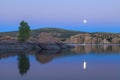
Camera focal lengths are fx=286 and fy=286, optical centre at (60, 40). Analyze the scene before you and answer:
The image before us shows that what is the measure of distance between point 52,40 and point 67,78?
289ft

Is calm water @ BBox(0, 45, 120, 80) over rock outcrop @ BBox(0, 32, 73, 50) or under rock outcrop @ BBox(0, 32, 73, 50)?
under

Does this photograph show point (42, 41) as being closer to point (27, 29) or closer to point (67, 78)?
point (27, 29)

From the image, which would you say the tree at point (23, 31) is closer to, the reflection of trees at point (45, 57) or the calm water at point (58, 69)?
the reflection of trees at point (45, 57)

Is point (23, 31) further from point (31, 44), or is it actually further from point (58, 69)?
point (58, 69)

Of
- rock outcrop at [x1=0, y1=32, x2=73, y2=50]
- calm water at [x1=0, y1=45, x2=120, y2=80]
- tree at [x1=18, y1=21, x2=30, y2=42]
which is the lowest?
calm water at [x1=0, y1=45, x2=120, y2=80]

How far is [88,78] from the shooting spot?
24.3 metres

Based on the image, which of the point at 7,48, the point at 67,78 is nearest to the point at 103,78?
the point at 67,78

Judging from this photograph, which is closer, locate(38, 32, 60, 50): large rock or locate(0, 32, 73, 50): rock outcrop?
locate(0, 32, 73, 50): rock outcrop

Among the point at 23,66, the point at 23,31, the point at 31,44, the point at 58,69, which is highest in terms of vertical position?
the point at 23,31

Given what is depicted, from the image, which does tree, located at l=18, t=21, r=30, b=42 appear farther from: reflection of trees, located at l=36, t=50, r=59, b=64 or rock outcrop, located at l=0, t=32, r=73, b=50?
reflection of trees, located at l=36, t=50, r=59, b=64

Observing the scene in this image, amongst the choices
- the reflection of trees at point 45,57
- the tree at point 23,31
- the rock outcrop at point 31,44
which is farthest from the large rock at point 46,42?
the reflection of trees at point 45,57

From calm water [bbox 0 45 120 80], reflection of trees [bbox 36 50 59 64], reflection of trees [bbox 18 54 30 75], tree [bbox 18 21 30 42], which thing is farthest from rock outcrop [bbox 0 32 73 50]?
reflection of trees [bbox 18 54 30 75]

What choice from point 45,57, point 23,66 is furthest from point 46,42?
point 23,66

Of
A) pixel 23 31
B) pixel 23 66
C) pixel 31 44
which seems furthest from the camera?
pixel 23 31
